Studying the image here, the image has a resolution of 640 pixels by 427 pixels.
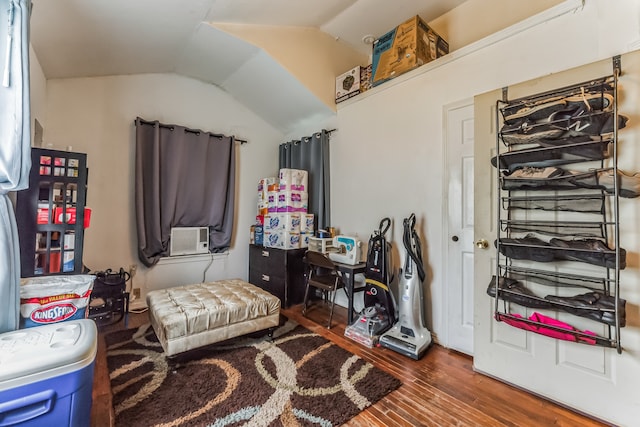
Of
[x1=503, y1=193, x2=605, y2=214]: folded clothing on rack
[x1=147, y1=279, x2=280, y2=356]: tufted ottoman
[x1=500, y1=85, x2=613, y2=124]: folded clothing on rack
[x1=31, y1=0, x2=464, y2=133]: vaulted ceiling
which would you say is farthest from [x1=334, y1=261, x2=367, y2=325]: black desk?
[x1=31, y1=0, x2=464, y2=133]: vaulted ceiling

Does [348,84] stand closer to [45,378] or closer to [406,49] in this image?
[406,49]

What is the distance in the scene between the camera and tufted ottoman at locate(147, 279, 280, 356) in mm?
1961

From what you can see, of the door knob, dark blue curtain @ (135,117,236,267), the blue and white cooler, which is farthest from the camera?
dark blue curtain @ (135,117,236,267)

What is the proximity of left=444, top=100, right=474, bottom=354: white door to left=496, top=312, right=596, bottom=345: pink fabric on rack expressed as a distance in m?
0.46

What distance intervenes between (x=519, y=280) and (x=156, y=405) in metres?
2.33

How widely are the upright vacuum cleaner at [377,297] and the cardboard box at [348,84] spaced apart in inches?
62.8

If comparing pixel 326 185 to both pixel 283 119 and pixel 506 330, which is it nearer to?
pixel 283 119

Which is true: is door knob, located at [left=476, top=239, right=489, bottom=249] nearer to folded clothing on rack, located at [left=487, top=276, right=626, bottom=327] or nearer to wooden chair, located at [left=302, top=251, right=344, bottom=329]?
folded clothing on rack, located at [left=487, top=276, right=626, bottom=327]

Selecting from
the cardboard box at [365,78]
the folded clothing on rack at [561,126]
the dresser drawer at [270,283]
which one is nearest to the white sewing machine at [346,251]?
the dresser drawer at [270,283]

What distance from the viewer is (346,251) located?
2869mm

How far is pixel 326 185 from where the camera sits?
3.47m

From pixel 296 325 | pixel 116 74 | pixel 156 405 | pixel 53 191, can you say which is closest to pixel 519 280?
pixel 296 325

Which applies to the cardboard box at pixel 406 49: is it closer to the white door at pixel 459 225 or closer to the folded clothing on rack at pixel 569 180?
the white door at pixel 459 225

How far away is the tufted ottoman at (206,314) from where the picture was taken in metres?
1.96
